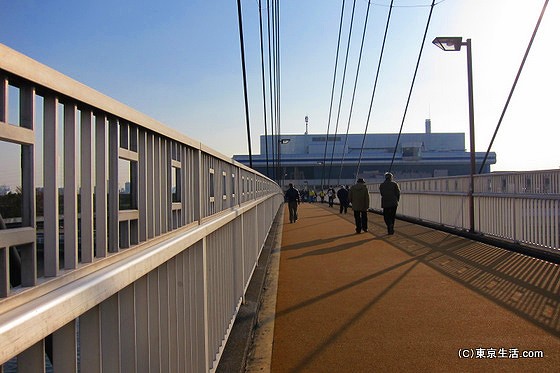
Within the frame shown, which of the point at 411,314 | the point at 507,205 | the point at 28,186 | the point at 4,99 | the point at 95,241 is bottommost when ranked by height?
the point at 411,314

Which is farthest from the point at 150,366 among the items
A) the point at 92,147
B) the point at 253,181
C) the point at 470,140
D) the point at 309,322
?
the point at 470,140

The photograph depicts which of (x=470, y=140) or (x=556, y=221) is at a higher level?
(x=470, y=140)

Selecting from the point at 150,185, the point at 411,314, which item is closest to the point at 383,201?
the point at 411,314

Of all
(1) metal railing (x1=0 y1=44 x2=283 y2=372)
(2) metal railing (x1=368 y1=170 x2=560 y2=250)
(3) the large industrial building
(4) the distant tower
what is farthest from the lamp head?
(4) the distant tower

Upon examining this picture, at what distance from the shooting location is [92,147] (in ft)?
6.00

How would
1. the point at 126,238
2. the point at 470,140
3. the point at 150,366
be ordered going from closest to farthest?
the point at 126,238 < the point at 150,366 < the point at 470,140

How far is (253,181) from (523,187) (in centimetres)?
499

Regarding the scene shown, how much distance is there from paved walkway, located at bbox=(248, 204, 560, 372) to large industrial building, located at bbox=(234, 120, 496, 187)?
Answer: 5613 cm

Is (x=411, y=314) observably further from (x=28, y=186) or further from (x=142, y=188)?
(x=28, y=186)

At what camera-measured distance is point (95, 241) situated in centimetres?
193

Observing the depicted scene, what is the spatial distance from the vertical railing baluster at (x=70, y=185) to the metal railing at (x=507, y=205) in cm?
860

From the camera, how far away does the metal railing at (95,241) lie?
54.1 inches

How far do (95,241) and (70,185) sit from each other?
33 centimetres

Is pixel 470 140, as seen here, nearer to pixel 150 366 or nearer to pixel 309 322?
pixel 309 322
